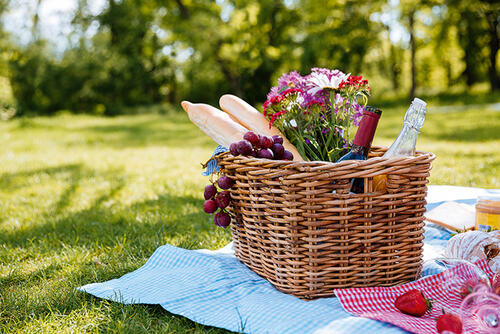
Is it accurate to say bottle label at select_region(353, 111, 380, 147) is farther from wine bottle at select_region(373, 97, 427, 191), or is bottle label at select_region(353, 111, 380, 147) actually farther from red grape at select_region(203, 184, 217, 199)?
red grape at select_region(203, 184, 217, 199)

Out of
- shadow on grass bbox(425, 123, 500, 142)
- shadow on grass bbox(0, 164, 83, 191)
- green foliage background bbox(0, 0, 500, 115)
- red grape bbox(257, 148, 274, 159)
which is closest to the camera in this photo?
red grape bbox(257, 148, 274, 159)

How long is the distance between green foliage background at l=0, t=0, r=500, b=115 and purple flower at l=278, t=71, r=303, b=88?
14388 millimetres

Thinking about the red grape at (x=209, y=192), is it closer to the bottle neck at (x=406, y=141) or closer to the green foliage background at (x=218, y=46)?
the bottle neck at (x=406, y=141)

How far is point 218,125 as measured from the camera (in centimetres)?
203

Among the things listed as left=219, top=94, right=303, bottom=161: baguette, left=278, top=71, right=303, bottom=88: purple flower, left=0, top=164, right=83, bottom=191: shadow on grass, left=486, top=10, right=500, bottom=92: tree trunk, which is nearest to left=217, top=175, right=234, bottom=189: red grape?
left=219, top=94, right=303, bottom=161: baguette

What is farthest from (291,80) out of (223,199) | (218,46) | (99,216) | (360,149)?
(218,46)

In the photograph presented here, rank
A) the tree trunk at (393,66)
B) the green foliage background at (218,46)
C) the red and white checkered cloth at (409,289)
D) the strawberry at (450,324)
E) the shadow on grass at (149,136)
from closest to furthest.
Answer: the strawberry at (450,324), the red and white checkered cloth at (409,289), the shadow on grass at (149,136), the green foliage background at (218,46), the tree trunk at (393,66)

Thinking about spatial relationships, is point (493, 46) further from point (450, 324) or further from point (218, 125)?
point (450, 324)

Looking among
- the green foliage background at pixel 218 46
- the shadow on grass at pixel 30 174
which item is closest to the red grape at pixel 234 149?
the shadow on grass at pixel 30 174

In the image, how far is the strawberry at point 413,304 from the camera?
1.48 m

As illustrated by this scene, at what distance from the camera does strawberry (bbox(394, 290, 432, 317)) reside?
1.48 metres

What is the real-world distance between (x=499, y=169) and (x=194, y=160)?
358 cm

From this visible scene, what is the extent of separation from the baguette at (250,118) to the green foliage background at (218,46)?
14.3 m

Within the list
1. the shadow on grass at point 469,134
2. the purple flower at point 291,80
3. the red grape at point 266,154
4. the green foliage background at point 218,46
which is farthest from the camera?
the green foliage background at point 218,46
